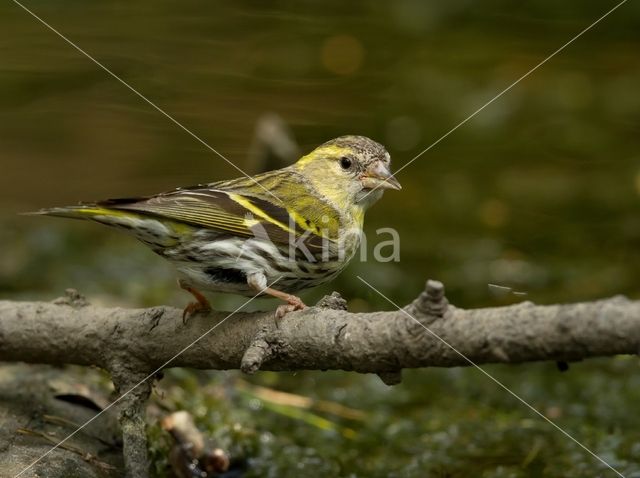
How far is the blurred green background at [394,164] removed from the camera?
4734 millimetres

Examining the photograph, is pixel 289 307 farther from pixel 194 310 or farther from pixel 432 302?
pixel 432 302

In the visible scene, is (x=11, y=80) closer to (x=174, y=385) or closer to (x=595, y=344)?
(x=174, y=385)

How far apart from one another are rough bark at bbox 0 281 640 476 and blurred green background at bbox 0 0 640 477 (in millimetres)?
595

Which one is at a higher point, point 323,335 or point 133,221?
point 133,221

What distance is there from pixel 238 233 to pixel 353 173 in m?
0.72

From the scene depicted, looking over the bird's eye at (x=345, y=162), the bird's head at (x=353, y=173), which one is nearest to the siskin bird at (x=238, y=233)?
the bird's head at (x=353, y=173)

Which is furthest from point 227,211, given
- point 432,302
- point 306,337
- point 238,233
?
point 432,302

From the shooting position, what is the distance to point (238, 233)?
3.96 metres

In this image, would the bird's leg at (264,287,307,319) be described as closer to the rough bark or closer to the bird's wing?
the rough bark

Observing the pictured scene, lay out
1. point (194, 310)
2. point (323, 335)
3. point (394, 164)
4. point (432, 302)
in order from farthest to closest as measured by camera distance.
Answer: point (394, 164) < point (194, 310) < point (323, 335) < point (432, 302)

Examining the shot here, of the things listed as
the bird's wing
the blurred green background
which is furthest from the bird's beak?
the blurred green background

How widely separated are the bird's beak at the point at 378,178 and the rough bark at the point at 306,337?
972 millimetres

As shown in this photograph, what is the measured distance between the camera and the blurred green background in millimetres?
4734

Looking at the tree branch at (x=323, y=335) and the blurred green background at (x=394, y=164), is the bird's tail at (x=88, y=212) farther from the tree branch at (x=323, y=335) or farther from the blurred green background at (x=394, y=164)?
the blurred green background at (x=394, y=164)
